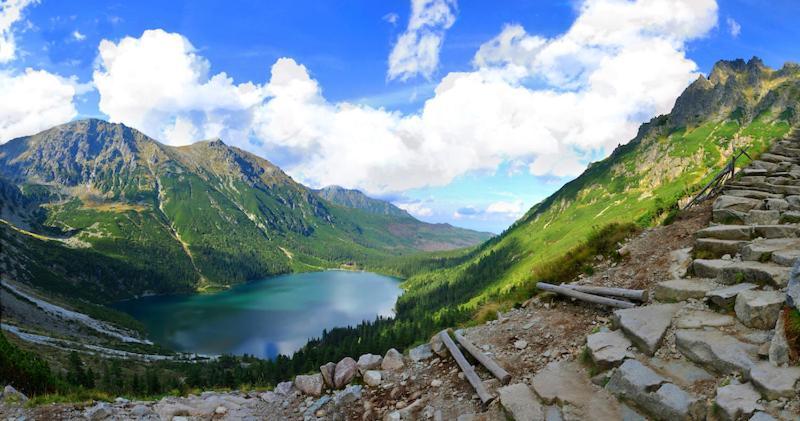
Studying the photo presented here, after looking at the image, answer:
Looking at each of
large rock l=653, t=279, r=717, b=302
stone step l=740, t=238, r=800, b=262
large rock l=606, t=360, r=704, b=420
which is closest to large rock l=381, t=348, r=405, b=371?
large rock l=606, t=360, r=704, b=420

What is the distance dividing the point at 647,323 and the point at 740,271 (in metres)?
3.48

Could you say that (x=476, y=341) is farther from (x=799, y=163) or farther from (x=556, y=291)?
(x=799, y=163)

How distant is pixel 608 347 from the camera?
11.0m

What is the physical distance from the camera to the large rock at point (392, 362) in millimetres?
16609

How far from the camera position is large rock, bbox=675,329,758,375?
8.43 meters

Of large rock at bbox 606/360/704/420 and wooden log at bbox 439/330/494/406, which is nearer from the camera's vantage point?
large rock at bbox 606/360/704/420

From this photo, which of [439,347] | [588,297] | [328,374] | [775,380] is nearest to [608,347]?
[775,380]

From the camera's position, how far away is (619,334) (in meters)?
11.6

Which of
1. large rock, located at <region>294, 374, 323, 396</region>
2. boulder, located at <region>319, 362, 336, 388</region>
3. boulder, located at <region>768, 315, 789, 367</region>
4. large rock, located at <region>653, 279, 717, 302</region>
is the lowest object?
large rock, located at <region>294, 374, 323, 396</region>

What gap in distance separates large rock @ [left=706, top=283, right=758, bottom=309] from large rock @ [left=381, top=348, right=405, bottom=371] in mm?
11205

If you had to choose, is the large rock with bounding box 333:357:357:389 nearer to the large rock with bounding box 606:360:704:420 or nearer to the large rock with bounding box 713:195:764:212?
the large rock with bounding box 606:360:704:420

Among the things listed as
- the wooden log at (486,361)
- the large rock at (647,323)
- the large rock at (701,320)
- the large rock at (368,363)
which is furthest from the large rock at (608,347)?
the large rock at (368,363)

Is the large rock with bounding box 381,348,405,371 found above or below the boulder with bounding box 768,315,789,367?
below

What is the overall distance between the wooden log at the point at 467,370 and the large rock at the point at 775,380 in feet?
20.8
